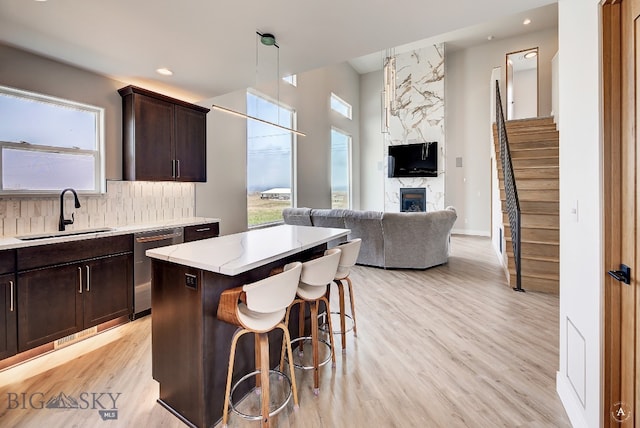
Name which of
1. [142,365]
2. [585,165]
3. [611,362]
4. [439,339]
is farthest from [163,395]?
[585,165]

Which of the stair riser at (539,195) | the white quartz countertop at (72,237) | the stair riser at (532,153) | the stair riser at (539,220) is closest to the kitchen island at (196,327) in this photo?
the white quartz countertop at (72,237)

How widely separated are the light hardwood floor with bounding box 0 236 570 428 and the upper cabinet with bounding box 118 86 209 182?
175cm

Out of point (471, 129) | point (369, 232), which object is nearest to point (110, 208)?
point (369, 232)

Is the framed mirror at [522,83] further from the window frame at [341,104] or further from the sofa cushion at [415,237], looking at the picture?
the sofa cushion at [415,237]

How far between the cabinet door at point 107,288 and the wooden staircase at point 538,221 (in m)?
4.72

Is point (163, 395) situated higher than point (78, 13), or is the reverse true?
point (78, 13)

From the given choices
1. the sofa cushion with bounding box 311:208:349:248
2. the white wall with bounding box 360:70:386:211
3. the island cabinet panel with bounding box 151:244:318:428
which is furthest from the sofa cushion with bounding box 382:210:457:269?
the white wall with bounding box 360:70:386:211

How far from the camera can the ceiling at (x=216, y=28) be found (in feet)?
7.13

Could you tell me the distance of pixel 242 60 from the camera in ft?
10.1

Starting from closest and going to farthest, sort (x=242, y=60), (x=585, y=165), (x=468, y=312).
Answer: (x=585, y=165) < (x=242, y=60) < (x=468, y=312)

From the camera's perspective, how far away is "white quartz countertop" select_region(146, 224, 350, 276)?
1.67m

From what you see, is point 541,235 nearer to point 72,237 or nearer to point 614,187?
point 614,187

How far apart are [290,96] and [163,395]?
18.6 feet

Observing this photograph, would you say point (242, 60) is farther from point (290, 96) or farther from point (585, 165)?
point (290, 96)
